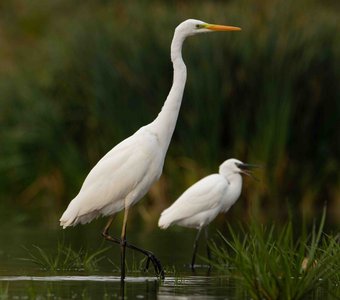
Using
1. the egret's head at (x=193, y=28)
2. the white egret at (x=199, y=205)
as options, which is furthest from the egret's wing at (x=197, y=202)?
the egret's head at (x=193, y=28)

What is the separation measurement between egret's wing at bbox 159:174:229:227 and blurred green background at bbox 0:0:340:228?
4654mm

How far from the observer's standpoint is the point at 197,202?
43.2 ft

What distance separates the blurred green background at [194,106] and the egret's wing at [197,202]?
4654 millimetres

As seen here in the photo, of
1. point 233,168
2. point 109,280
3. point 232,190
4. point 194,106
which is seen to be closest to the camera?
point 109,280

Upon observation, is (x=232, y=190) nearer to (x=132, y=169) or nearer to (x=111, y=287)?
(x=132, y=169)

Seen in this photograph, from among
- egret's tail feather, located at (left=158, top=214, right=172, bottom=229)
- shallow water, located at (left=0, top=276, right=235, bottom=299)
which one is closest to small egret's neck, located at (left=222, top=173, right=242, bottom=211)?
egret's tail feather, located at (left=158, top=214, right=172, bottom=229)

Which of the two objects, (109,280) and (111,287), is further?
(109,280)

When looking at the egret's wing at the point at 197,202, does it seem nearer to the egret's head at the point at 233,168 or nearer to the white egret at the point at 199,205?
the white egret at the point at 199,205

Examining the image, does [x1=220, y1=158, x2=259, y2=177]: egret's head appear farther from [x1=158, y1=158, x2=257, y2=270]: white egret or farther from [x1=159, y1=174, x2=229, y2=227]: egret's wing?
[x1=159, y1=174, x2=229, y2=227]: egret's wing

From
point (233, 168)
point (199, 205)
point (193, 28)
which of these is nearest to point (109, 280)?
point (193, 28)

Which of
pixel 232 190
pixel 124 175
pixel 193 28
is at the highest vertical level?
pixel 193 28

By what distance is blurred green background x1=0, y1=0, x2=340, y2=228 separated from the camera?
19.1 m

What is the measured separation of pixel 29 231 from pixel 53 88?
5294 mm

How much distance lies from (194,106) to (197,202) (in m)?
6.06
